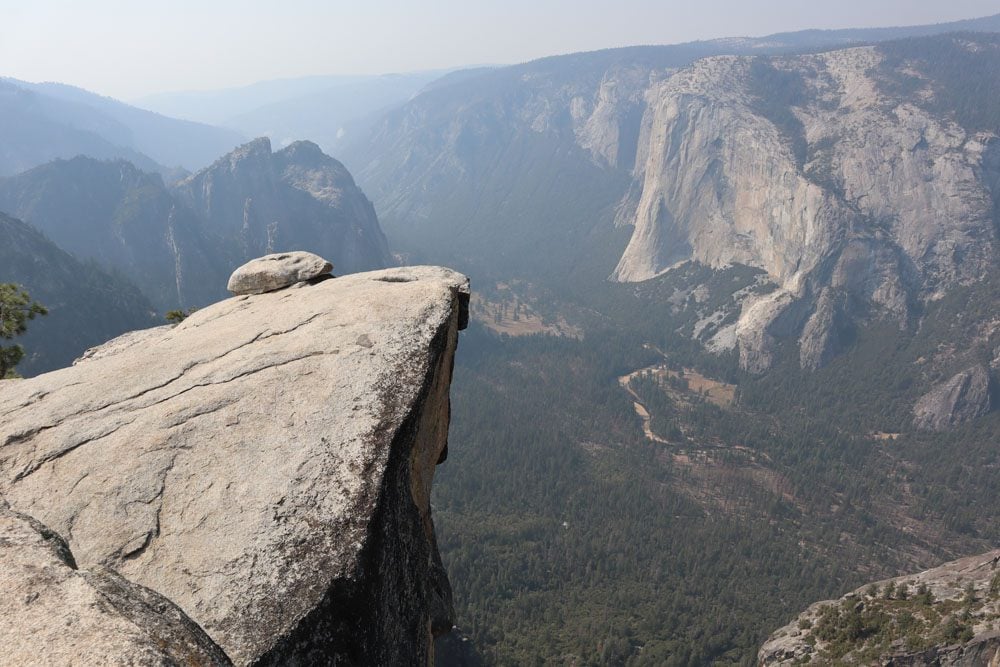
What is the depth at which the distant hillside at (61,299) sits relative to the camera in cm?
11481

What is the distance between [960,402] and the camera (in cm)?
15088

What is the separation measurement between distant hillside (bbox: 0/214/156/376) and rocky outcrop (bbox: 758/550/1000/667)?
128 meters

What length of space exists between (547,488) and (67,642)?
4800 inches

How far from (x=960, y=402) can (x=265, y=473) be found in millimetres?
186857

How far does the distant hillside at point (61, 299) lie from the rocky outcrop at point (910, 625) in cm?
12779

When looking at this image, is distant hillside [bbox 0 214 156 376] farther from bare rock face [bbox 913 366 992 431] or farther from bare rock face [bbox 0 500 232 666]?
bare rock face [bbox 913 366 992 431]

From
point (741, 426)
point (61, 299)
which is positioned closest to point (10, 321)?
point (61, 299)

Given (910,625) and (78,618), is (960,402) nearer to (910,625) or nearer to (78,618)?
(910,625)

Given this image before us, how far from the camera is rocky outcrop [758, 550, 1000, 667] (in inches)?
1893

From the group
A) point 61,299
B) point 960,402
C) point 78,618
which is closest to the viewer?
point 78,618

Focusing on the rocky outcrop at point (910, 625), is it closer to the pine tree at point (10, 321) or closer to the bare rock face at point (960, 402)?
the pine tree at point (10, 321)

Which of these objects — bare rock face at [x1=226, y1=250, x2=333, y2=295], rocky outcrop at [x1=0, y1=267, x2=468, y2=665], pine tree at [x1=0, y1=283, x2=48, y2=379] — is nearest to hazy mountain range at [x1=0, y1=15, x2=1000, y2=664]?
pine tree at [x1=0, y1=283, x2=48, y2=379]

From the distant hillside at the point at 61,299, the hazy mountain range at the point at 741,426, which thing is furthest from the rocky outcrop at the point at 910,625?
the distant hillside at the point at 61,299

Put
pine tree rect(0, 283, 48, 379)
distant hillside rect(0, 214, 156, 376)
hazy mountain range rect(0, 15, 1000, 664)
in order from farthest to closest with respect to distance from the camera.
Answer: distant hillside rect(0, 214, 156, 376) < hazy mountain range rect(0, 15, 1000, 664) < pine tree rect(0, 283, 48, 379)
